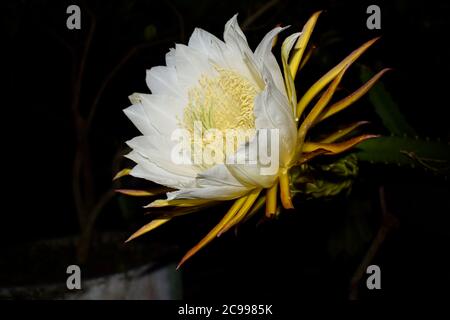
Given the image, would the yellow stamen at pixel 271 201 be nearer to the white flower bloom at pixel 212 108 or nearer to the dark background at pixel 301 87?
the white flower bloom at pixel 212 108

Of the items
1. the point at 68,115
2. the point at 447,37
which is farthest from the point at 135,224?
the point at 447,37

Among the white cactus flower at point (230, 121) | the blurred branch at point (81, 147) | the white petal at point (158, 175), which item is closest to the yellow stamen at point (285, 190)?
the white cactus flower at point (230, 121)

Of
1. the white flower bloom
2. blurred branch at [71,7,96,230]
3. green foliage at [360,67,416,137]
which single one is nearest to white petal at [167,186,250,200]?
the white flower bloom

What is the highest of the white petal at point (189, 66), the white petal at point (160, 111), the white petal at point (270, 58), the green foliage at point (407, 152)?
the white petal at point (189, 66)

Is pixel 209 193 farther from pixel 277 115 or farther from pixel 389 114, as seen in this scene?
pixel 389 114

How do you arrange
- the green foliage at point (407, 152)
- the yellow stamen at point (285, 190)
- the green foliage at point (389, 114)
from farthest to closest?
the green foliage at point (389, 114), the green foliage at point (407, 152), the yellow stamen at point (285, 190)

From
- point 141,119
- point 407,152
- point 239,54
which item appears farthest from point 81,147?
point 407,152

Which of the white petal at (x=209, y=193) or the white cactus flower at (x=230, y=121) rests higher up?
the white cactus flower at (x=230, y=121)
